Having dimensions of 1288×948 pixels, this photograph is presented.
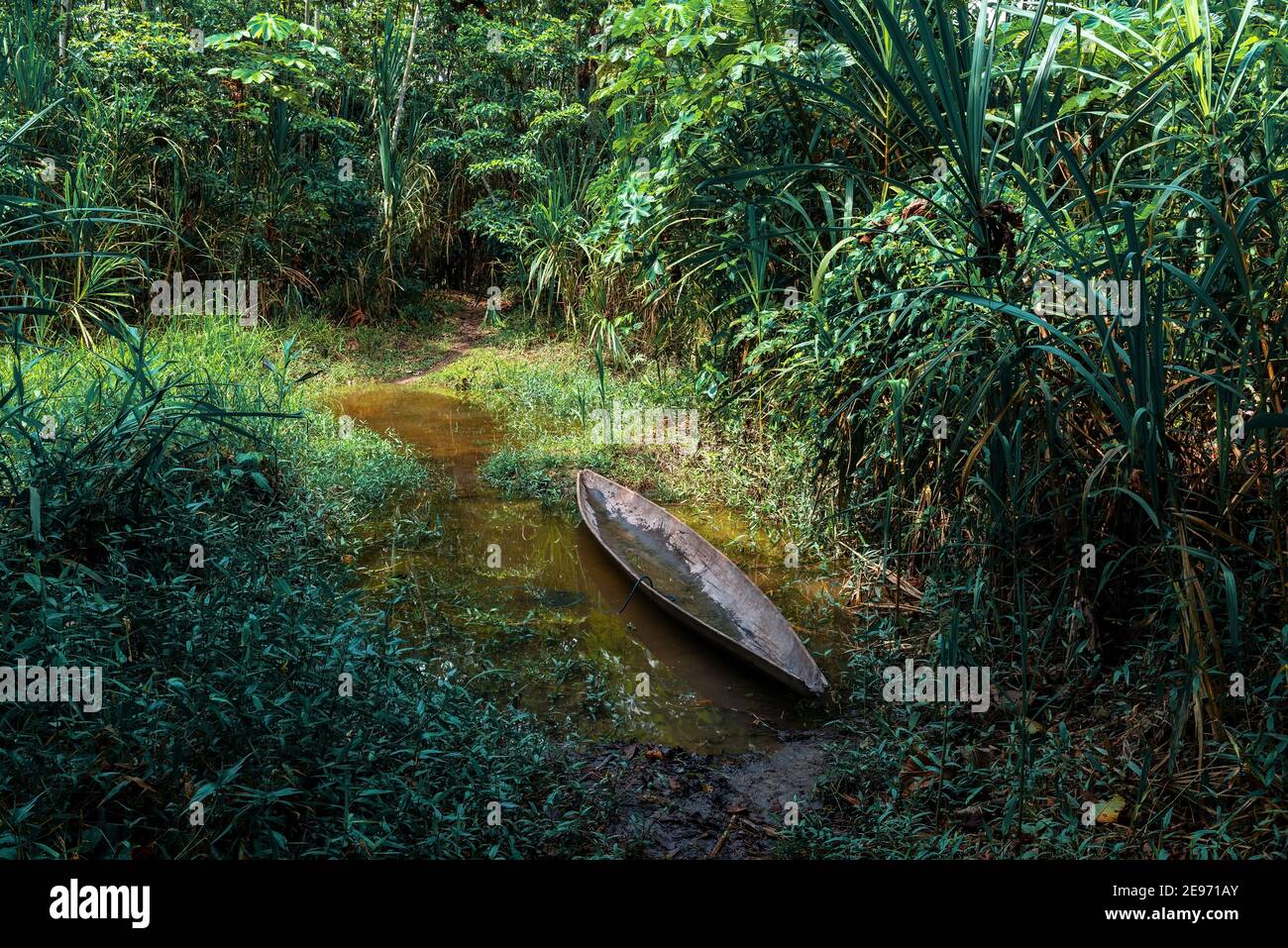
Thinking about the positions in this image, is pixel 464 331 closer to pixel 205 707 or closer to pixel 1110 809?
pixel 205 707

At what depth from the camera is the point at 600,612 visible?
4.03 meters

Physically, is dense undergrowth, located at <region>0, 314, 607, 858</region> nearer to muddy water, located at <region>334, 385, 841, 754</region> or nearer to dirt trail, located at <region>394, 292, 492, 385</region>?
muddy water, located at <region>334, 385, 841, 754</region>

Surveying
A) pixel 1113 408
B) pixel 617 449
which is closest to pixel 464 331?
pixel 617 449

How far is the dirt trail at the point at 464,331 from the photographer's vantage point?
335 inches

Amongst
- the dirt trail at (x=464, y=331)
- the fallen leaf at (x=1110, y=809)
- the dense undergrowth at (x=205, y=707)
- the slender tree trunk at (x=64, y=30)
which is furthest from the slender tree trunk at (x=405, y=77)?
the fallen leaf at (x=1110, y=809)

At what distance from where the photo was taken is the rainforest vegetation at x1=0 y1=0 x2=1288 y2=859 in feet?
7.03

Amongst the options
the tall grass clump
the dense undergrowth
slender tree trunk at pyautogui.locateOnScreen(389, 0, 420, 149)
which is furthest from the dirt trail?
the tall grass clump

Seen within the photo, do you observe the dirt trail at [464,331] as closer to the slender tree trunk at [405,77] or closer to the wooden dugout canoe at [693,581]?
the slender tree trunk at [405,77]

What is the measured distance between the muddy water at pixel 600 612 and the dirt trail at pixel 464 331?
268 centimetres

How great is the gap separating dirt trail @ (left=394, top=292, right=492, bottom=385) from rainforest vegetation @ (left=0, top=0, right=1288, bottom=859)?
2.43 metres

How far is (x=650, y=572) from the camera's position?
4.29m

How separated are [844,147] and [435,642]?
331 cm

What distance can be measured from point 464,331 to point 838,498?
653cm

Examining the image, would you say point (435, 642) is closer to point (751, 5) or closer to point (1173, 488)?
point (1173, 488)
